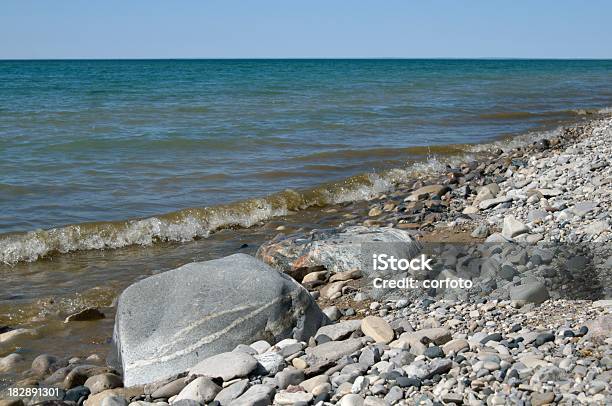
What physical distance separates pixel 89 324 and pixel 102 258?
7.04ft

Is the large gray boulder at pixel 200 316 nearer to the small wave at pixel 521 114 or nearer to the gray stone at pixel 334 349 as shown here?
the gray stone at pixel 334 349

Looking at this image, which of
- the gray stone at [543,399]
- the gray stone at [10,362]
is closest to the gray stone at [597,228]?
the gray stone at [543,399]

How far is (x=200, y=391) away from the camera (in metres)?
3.98

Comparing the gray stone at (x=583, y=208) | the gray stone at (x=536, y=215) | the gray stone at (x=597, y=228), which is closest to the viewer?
the gray stone at (x=597, y=228)

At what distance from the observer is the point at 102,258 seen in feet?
26.2

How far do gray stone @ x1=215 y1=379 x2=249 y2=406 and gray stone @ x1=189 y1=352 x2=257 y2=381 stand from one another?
0.37 ft

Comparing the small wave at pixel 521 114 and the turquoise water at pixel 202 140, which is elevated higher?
the small wave at pixel 521 114

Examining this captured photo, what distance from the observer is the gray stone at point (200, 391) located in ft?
13.0

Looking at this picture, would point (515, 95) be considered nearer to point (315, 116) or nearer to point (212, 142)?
point (315, 116)

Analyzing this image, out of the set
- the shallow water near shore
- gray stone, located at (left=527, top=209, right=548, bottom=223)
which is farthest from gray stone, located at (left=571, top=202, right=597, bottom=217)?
the shallow water near shore

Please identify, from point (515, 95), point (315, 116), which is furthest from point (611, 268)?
point (515, 95)

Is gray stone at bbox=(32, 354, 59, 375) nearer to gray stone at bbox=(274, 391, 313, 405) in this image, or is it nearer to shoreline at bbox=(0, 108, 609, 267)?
gray stone at bbox=(274, 391, 313, 405)

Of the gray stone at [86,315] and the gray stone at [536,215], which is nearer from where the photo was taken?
the gray stone at [86,315]

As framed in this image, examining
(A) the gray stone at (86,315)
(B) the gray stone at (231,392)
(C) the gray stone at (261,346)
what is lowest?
(A) the gray stone at (86,315)
